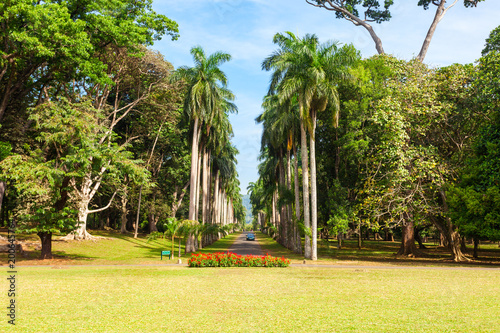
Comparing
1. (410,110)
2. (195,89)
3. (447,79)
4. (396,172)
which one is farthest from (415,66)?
(195,89)

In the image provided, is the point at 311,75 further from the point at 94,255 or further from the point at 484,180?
the point at 94,255

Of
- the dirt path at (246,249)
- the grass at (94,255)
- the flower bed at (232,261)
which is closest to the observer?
the flower bed at (232,261)

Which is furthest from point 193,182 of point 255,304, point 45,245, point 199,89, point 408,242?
point 255,304

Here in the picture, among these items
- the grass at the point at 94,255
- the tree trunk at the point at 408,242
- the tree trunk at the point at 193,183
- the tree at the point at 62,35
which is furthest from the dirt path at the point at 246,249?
the tree at the point at 62,35

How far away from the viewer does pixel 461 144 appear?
28266 mm

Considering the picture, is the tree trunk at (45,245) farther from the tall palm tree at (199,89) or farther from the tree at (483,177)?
the tree at (483,177)

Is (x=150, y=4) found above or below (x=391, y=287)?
above

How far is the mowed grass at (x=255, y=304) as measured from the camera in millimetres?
→ 7961

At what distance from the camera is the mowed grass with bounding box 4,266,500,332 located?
7961mm

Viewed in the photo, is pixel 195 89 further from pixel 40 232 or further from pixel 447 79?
pixel 447 79

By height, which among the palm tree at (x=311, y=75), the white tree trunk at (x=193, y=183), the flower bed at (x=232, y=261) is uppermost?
the palm tree at (x=311, y=75)

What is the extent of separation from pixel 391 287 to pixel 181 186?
4377 cm

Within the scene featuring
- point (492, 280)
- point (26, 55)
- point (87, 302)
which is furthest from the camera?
point (26, 55)

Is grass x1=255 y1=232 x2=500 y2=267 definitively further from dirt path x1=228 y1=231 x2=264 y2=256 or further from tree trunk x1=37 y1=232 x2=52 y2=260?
tree trunk x1=37 y1=232 x2=52 y2=260
